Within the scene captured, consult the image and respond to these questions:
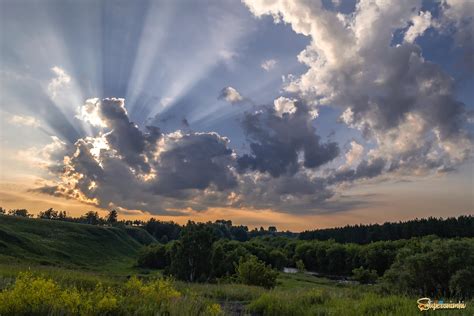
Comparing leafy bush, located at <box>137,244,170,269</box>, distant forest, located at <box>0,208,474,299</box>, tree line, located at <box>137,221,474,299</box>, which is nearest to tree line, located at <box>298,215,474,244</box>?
distant forest, located at <box>0,208,474,299</box>

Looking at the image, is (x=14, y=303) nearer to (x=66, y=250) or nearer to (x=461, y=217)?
(x=66, y=250)

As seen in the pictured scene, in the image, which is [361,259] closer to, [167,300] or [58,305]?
[167,300]

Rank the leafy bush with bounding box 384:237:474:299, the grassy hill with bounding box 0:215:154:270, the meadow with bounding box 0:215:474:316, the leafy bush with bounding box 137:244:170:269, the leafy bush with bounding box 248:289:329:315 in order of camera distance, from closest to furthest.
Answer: the meadow with bounding box 0:215:474:316, the leafy bush with bounding box 248:289:329:315, the leafy bush with bounding box 384:237:474:299, the grassy hill with bounding box 0:215:154:270, the leafy bush with bounding box 137:244:170:269

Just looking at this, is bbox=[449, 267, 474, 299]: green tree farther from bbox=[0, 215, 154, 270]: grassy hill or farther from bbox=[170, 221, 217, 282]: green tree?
bbox=[0, 215, 154, 270]: grassy hill

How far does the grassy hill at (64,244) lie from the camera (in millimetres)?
97900

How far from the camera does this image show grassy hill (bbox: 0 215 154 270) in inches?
3854

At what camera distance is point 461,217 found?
16725 cm

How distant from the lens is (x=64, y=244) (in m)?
126

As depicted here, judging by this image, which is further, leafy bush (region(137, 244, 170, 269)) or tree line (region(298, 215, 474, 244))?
tree line (region(298, 215, 474, 244))

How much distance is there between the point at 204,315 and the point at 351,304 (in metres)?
5.73

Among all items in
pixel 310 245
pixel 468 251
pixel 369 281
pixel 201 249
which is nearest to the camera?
pixel 468 251

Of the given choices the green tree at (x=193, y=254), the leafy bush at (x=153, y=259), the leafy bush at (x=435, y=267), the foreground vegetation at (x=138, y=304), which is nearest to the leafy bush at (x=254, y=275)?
the leafy bush at (x=435, y=267)

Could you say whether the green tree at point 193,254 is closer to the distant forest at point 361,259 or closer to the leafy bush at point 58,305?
the distant forest at point 361,259

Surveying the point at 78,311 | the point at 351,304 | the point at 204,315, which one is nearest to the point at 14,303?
the point at 78,311
